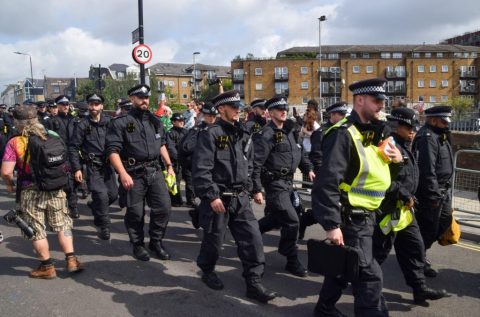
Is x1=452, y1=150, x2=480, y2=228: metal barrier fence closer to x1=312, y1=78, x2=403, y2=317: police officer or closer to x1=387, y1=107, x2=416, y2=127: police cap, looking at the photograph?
x1=387, y1=107, x2=416, y2=127: police cap

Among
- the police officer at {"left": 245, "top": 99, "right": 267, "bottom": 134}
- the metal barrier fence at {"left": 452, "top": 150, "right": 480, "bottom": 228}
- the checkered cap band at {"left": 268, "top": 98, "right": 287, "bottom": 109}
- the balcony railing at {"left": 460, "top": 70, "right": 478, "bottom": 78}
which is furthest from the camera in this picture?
the balcony railing at {"left": 460, "top": 70, "right": 478, "bottom": 78}

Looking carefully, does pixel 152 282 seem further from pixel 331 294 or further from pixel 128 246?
pixel 331 294

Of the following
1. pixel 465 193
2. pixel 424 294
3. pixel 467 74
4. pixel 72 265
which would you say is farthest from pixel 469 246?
pixel 467 74

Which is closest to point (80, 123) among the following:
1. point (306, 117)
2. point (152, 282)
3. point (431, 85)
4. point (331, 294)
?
point (152, 282)

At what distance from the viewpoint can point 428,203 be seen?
4293 mm

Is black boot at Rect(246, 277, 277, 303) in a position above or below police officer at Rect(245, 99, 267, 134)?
below

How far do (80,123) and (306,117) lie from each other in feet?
13.6

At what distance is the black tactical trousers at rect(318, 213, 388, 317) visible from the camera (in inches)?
116

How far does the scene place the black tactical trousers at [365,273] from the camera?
2953 millimetres

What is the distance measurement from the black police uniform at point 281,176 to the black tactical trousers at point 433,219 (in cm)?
134

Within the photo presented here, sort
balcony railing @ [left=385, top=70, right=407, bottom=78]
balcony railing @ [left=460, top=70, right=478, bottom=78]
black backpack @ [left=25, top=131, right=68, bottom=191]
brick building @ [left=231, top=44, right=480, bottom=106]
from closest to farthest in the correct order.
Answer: black backpack @ [left=25, top=131, right=68, bottom=191]
brick building @ [left=231, top=44, right=480, bottom=106]
balcony railing @ [left=385, top=70, right=407, bottom=78]
balcony railing @ [left=460, top=70, right=478, bottom=78]

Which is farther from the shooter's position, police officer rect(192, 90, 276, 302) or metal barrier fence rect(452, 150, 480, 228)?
metal barrier fence rect(452, 150, 480, 228)

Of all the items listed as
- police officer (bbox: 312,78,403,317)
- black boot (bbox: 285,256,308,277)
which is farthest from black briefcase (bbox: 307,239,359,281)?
black boot (bbox: 285,256,308,277)

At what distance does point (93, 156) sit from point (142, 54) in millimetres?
5566
